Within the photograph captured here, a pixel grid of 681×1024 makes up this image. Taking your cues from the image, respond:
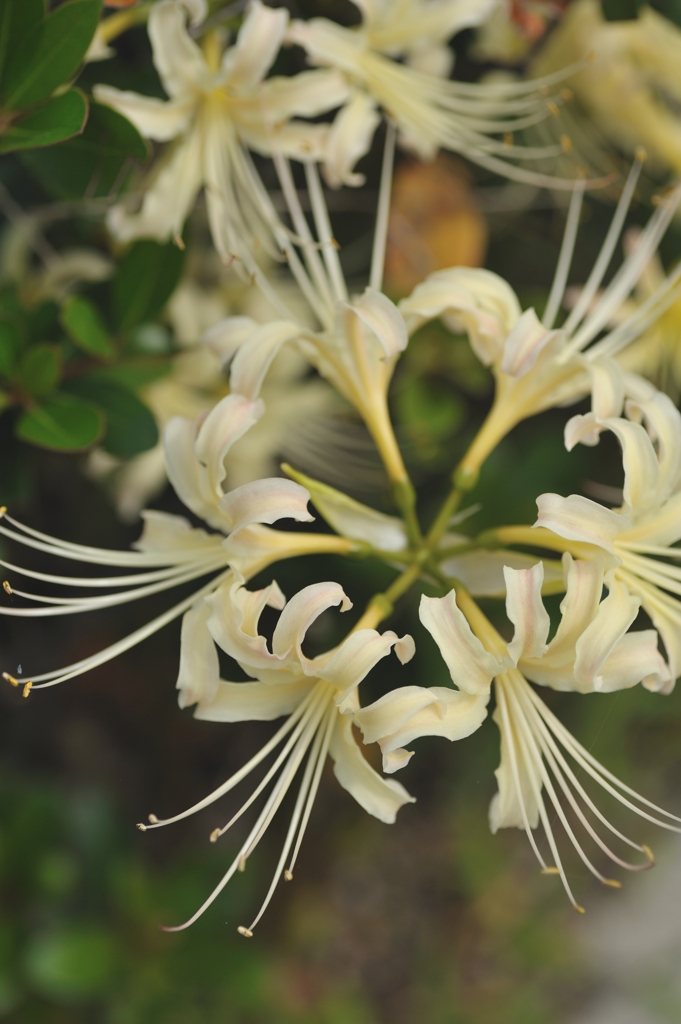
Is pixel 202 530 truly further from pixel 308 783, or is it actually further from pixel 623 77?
pixel 623 77

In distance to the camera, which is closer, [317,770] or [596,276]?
[317,770]

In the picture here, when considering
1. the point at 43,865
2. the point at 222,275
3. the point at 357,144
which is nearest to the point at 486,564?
the point at 357,144

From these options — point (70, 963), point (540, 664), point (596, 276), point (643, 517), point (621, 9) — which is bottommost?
point (70, 963)

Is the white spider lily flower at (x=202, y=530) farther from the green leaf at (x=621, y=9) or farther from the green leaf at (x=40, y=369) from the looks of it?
the green leaf at (x=621, y=9)

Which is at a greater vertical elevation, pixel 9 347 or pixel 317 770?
pixel 9 347

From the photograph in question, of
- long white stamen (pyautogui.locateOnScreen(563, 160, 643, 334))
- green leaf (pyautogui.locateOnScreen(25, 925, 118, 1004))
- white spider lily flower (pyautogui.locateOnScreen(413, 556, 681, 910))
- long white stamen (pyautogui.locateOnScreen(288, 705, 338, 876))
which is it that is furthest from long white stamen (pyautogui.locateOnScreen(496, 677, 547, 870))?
green leaf (pyautogui.locateOnScreen(25, 925, 118, 1004))

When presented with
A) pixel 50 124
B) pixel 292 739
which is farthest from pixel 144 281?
pixel 292 739

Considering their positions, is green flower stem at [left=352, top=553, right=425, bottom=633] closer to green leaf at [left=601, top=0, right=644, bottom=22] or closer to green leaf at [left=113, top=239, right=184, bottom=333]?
green leaf at [left=113, top=239, right=184, bottom=333]

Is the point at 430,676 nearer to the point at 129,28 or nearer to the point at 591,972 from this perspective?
the point at 129,28
